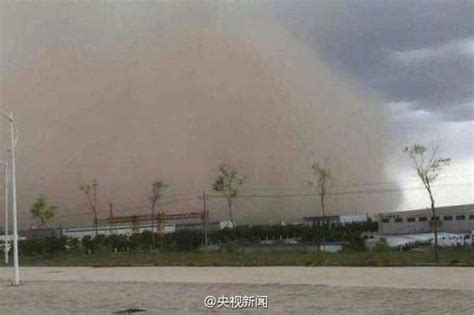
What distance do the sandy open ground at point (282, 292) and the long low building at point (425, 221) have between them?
7287 cm

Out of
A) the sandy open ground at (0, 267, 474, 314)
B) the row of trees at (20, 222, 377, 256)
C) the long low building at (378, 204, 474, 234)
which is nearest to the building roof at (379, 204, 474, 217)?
the long low building at (378, 204, 474, 234)

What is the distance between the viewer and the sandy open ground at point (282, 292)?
491 inches

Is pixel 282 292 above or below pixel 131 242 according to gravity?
below

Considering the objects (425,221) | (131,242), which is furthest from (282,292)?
(425,221)

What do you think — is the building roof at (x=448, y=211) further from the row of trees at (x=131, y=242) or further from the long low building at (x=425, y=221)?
the row of trees at (x=131, y=242)

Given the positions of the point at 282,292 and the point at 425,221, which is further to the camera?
the point at 425,221

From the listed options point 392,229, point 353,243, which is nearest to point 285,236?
point 392,229

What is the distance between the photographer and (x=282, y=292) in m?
15.6

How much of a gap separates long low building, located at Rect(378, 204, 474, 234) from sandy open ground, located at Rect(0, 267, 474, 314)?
72.9 meters

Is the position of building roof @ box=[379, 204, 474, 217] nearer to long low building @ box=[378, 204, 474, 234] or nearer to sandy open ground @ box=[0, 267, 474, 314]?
long low building @ box=[378, 204, 474, 234]

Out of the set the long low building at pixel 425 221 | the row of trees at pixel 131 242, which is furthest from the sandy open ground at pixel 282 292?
the long low building at pixel 425 221

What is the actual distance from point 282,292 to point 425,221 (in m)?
82.2

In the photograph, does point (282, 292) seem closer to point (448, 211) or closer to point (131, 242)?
point (131, 242)

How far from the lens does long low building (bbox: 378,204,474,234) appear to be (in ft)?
303
